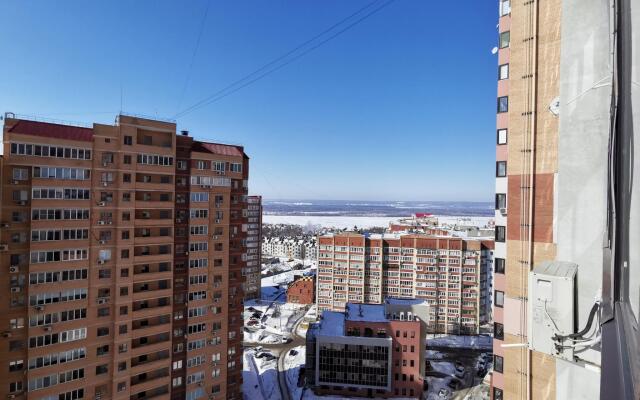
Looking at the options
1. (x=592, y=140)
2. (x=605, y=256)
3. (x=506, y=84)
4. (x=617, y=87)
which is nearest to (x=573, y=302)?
(x=605, y=256)

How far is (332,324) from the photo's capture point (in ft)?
87.6

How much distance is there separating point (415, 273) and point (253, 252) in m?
23.4

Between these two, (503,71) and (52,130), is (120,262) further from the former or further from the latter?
(503,71)

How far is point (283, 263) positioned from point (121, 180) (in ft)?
200

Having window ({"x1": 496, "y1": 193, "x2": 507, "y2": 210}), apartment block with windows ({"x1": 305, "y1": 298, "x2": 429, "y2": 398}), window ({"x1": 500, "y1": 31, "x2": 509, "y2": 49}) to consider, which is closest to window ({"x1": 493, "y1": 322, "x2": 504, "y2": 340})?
window ({"x1": 496, "y1": 193, "x2": 507, "y2": 210})

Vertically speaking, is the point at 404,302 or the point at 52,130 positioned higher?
the point at 52,130

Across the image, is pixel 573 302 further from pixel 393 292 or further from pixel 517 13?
pixel 393 292

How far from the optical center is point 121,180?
15391mm

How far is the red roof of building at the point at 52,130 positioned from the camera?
13438mm

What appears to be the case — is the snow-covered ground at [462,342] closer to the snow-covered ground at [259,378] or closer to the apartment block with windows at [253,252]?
the snow-covered ground at [259,378]

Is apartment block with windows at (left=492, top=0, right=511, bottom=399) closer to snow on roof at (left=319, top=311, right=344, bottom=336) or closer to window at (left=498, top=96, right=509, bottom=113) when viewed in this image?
window at (left=498, top=96, right=509, bottom=113)

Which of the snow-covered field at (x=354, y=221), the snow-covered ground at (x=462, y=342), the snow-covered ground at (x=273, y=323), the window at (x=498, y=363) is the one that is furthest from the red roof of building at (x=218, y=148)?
the snow-covered field at (x=354, y=221)

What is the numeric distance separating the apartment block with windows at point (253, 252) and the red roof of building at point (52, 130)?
3596cm

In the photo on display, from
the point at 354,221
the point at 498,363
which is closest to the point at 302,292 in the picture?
the point at 498,363
